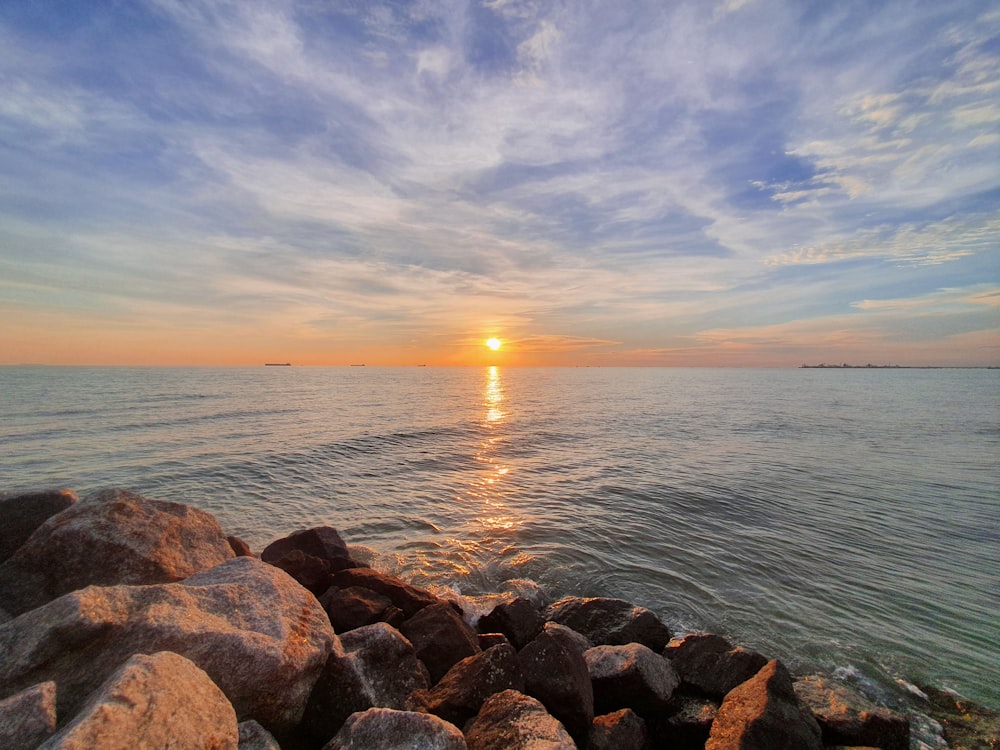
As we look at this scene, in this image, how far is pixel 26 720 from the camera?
327cm

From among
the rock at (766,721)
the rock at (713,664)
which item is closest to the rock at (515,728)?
the rock at (766,721)

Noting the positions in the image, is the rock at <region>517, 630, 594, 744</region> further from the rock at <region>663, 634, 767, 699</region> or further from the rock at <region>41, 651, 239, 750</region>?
the rock at <region>41, 651, 239, 750</region>

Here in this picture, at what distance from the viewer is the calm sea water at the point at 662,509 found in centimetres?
930

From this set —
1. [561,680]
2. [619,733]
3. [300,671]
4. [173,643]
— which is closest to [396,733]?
[300,671]

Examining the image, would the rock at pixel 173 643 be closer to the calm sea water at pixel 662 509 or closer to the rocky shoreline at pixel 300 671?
the rocky shoreline at pixel 300 671

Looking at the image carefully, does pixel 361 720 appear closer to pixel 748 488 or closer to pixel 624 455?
pixel 748 488

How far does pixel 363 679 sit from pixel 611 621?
456 centimetres

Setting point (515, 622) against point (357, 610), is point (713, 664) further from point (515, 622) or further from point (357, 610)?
point (357, 610)

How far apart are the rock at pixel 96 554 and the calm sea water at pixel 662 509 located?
5.88 metres

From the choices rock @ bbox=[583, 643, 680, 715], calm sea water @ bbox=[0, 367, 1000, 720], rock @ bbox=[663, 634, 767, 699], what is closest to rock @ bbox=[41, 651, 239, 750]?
rock @ bbox=[583, 643, 680, 715]

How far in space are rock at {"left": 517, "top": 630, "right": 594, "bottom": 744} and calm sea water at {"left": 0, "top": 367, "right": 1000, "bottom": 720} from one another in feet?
14.8

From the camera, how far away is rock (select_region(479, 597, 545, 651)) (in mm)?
7750

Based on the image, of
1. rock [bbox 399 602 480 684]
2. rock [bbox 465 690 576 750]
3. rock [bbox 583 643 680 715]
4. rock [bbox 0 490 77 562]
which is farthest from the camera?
rock [bbox 0 490 77 562]

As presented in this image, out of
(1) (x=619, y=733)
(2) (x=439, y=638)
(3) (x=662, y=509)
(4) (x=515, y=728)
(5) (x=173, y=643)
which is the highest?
(5) (x=173, y=643)
